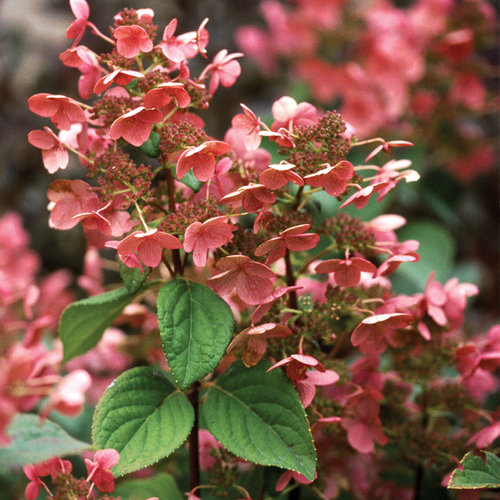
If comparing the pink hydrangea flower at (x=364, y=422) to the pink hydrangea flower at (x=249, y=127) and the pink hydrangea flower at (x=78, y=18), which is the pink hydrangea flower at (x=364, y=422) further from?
the pink hydrangea flower at (x=78, y=18)

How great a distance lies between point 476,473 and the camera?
1.85ft

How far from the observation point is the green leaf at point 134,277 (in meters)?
0.57

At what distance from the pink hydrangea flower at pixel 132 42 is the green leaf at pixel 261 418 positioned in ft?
1.01

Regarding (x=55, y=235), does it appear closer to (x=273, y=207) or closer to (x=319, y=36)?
(x=319, y=36)

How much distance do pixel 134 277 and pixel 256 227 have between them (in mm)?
127

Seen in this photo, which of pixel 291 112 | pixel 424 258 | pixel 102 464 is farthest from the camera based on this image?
pixel 424 258

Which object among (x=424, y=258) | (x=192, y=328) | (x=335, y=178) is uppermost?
(x=335, y=178)

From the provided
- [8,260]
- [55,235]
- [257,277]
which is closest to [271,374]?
[257,277]

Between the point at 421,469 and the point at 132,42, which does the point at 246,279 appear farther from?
the point at 421,469

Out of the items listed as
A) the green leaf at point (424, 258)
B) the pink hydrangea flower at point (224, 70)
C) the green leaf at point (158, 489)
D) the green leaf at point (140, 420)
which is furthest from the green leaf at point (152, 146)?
the green leaf at point (424, 258)

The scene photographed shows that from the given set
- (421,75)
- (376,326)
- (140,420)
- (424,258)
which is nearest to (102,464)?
(140,420)

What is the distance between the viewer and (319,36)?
62.6 inches

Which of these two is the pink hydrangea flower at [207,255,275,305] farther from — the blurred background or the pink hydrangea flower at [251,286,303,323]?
the blurred background

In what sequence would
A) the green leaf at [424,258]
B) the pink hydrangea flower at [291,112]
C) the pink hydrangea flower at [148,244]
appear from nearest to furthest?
the pink hydrangea flower at [148,244], the pink hydrangea flower at [291,112], the green leaf at [424,258]
